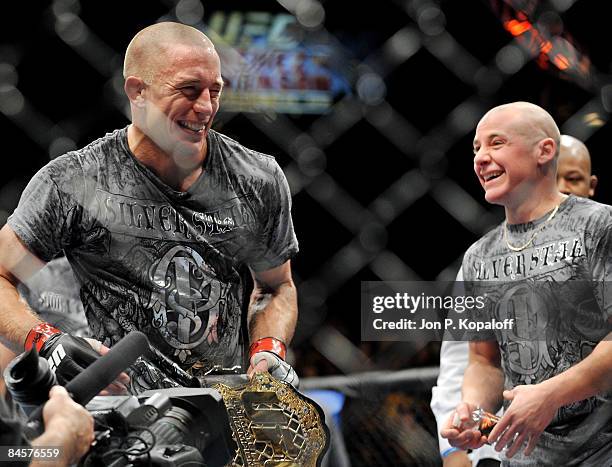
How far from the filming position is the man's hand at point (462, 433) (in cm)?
153

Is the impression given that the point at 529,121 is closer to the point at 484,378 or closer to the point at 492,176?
the point at 492,176

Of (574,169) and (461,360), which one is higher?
(574,169)

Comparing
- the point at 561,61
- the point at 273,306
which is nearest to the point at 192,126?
the point at 273,306

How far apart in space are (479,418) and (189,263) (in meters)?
0.56

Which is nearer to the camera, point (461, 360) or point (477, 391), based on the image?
point (477, 391)

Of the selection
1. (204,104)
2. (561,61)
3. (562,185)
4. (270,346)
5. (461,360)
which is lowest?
(461,360)

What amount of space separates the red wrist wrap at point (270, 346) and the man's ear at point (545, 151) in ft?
1.92

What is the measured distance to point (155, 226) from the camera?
1521 mm

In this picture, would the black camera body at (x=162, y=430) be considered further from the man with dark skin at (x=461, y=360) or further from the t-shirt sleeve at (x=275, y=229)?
the man with dark skin at (x=461, y=360)

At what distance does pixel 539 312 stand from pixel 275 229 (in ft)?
1.63

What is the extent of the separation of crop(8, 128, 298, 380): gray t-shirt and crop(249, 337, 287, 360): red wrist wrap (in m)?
0.05

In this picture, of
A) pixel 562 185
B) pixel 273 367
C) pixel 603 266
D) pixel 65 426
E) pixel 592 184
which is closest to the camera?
pixel 65 426

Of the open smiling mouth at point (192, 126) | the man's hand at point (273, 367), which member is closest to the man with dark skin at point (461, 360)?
the man's hand at point (273, 367)

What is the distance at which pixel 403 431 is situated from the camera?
2320 millimetres
